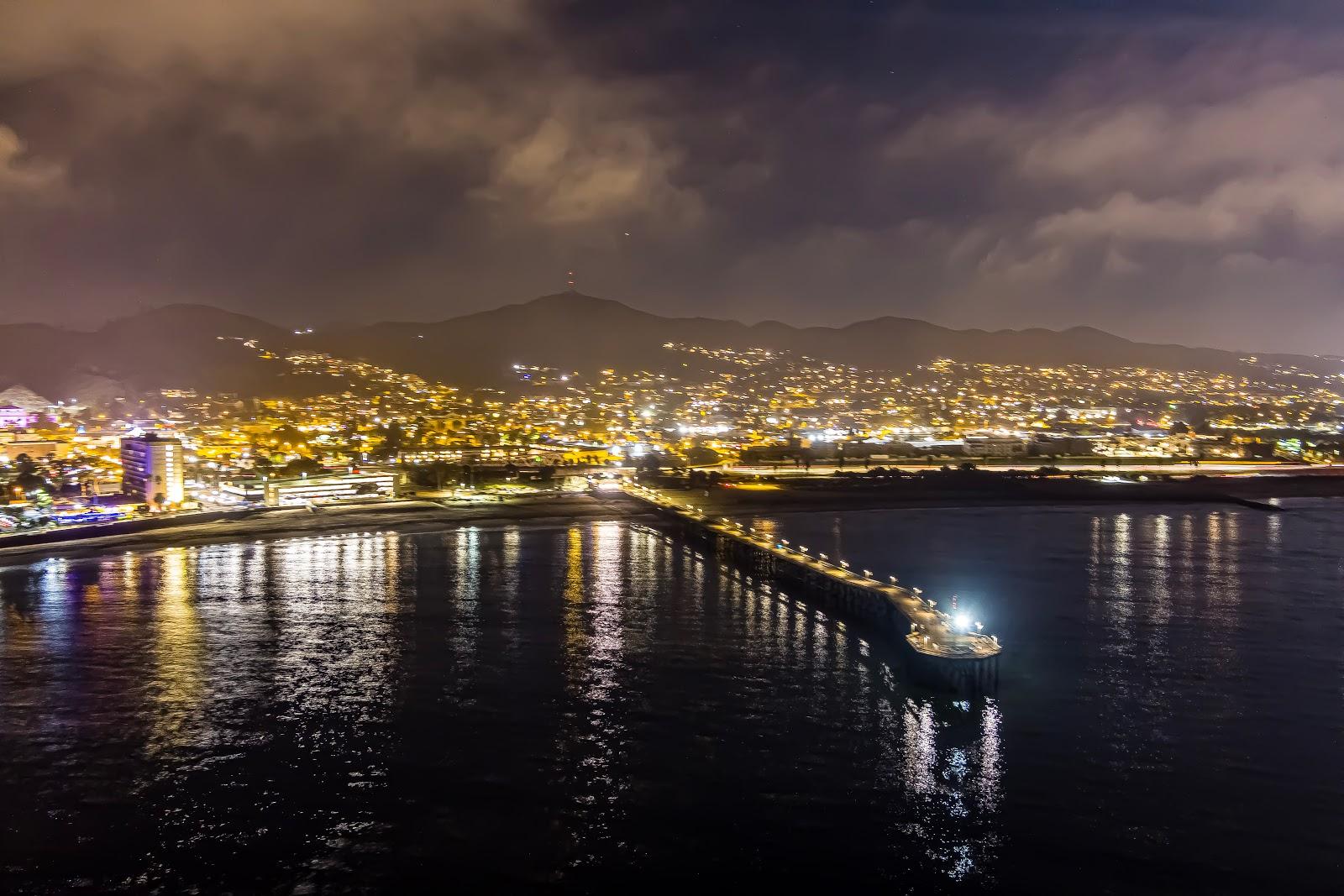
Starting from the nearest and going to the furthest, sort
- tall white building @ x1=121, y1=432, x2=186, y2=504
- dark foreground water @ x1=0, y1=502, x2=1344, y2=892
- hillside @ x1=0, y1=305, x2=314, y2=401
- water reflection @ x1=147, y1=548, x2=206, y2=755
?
dark foreground water @ x1=0, y1=502, x2=1344, y2=892, water reflection @ x1=147, y1=548, x2=206, y2=755, tall white building @ x1=121, y1=432, x2=186, y2=504, hillside @ x1=0, y1=305, x2=314, y2=401

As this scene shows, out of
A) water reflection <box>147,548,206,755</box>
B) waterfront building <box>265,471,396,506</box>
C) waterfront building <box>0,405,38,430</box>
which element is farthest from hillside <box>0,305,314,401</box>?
water reflection <box>147,548,206,755</box>

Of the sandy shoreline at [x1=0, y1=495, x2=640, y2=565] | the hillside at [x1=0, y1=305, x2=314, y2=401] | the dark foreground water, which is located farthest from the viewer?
the hillside at [x1=0, y1=305, x2=314, y2=401]

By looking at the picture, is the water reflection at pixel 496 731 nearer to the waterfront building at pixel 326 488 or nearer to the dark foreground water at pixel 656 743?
the dark foreground water at pixel 656 743

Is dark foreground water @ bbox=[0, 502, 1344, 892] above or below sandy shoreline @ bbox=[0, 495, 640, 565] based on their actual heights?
below

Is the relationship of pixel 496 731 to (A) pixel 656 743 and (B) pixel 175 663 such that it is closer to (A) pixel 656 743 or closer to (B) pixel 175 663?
(A) pixel 656 743

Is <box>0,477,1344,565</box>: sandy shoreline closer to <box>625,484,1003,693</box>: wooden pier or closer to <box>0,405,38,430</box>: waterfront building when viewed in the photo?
<box>625,484,1003,693</box>: wooden pier

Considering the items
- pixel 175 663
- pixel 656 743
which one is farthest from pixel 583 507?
pixel 656 743
